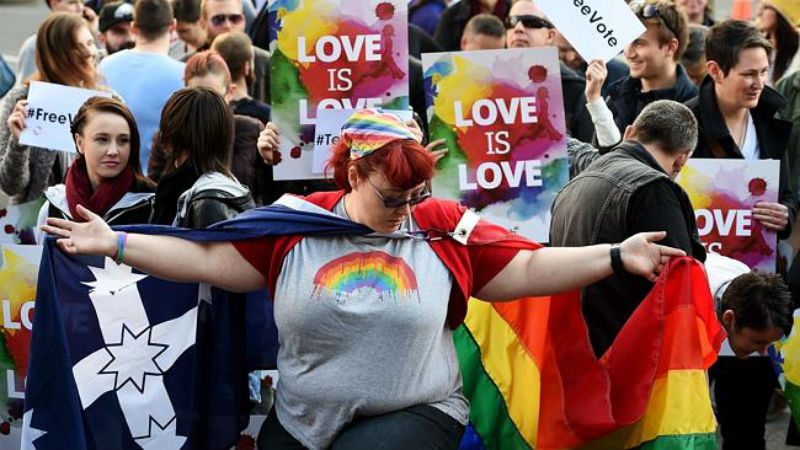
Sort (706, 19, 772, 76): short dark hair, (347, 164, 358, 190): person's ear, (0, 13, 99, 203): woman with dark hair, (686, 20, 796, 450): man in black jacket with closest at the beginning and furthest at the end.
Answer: (347, 164, 358, 190): person's ear → (686, 20, 796, 450): man in black jacket → (706, 19, 772, 76): short dark hair → (0, 13, 99, 203): woman with dark hair

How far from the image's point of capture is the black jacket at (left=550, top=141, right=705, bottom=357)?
5484 millimetres

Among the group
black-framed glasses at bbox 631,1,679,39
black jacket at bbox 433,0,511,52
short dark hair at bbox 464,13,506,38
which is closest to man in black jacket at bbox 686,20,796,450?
black-framed glasses at bbox 631,1,679,39

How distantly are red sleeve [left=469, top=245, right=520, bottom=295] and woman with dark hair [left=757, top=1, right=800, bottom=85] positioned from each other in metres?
5.26

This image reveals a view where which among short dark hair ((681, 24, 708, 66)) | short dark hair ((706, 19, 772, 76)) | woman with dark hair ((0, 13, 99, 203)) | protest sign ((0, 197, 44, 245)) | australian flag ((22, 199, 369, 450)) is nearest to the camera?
australian flag ((22, 199, 369, 450))

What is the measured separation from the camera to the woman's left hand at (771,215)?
23.4ft

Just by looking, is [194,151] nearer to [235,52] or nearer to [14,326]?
[14,326]

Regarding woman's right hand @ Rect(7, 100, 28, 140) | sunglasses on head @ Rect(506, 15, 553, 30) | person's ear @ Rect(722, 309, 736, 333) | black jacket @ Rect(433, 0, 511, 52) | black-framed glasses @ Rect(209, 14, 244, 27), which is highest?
black jacket @ Rect(433, 0, 511, 52)

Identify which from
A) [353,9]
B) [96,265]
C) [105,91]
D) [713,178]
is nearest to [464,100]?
[353,9]

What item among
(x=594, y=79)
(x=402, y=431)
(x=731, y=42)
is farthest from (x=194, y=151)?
(x=731, y=42)

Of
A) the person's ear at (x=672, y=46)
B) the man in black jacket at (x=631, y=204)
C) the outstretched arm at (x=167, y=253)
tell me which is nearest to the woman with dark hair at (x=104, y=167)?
the outstretched arm at (x=167, y=253)

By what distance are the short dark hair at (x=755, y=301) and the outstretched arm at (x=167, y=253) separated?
190 centimetres

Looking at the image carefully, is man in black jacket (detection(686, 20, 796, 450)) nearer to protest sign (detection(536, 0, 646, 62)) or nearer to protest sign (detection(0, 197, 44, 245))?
protest sign (detection(536, 0, 646, 62))

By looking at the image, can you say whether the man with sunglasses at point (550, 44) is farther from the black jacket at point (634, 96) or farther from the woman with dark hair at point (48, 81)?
the woman with dark hair at point (48, 81)

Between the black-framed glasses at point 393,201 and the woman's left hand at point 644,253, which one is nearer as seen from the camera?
the black-framed glasses at point 393,201
